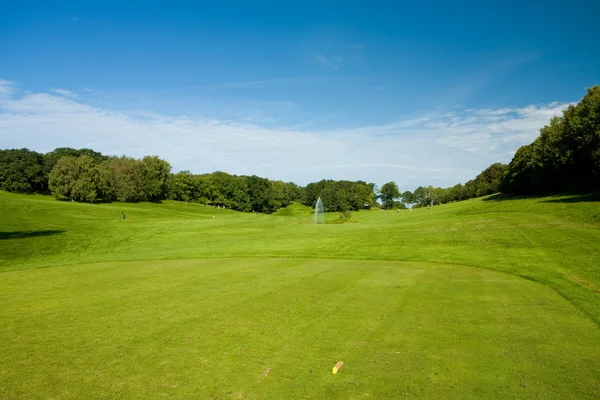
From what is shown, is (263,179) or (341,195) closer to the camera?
(341,195)

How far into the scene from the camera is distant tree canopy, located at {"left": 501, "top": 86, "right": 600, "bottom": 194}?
141ft

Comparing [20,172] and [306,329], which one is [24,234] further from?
[20,172]

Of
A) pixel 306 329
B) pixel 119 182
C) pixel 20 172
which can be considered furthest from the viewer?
pixel 20 172

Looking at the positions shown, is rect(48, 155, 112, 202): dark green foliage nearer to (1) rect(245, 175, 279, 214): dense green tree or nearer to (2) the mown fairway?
(1) rect(245, 175, 279, 214): dense green tree

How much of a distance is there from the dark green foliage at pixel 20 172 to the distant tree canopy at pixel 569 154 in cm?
11887

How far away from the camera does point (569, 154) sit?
46.3 m

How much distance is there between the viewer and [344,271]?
1755 cm

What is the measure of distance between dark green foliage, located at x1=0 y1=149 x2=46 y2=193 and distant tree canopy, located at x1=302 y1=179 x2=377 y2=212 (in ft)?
284

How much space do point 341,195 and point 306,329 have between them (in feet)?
395

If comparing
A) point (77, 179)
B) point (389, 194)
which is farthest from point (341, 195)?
point (77, 179)

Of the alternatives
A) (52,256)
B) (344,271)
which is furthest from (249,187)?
(344,271)

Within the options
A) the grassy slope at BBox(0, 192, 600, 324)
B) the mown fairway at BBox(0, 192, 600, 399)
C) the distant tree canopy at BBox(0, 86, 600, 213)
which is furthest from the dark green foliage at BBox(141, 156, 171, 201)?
the mown fairway at BBox(0, 192, 600, 399)

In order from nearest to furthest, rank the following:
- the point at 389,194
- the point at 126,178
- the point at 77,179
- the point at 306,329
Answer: the point at 306,329, the point at 77,179, the point at 126,178, the point at 389,194

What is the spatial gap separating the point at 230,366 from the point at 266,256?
59.2 ft
